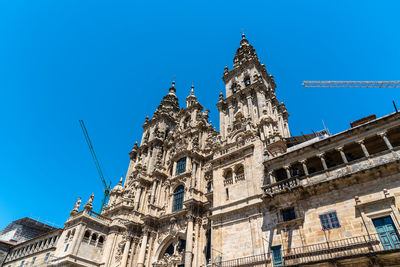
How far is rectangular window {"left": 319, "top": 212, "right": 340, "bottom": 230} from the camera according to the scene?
1923cm

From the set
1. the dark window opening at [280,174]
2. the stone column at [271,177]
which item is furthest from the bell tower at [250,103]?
the stone column at [271,177]

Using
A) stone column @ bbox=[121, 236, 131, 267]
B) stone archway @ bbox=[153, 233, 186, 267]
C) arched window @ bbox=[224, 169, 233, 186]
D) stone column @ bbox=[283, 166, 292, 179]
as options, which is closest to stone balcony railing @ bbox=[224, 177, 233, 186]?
arched window @ bbox=[224, 169, 233, 186]

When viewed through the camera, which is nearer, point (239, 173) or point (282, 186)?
point (282, 186)

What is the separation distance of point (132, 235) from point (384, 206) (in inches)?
1217

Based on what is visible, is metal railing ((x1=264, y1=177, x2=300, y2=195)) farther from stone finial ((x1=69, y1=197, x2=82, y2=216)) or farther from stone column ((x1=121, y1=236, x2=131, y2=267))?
stone finial ((x1=69, y1=197, x2=82, y2=216))

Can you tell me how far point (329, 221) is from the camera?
19547 millimetres

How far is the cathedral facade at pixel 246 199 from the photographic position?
61.1ft

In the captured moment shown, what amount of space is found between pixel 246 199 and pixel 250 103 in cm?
1764

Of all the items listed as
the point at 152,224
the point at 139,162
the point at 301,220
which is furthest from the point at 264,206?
the point at 139,162

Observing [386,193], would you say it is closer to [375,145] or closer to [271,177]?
[375,145]

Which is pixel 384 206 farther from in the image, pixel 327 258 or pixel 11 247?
pixel 11 247

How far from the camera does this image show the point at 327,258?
1752 centimetres

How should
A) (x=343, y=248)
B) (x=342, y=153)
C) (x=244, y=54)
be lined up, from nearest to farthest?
(x=343, y=248), (x=342, y=153), (x=244, y=54)

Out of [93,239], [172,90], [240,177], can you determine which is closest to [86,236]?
[93,239]
